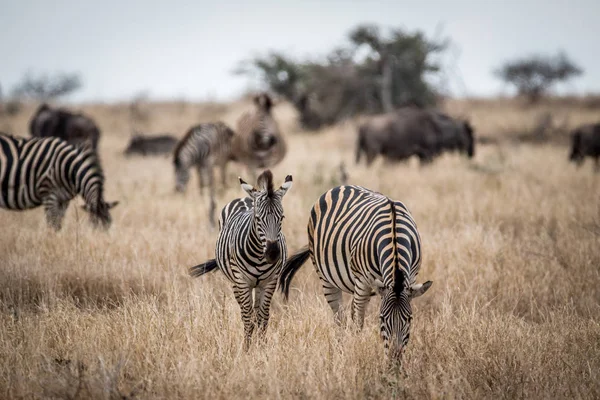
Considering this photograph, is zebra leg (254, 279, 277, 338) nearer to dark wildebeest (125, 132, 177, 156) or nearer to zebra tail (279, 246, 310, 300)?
zebra tail (279, 246, 310, 300)

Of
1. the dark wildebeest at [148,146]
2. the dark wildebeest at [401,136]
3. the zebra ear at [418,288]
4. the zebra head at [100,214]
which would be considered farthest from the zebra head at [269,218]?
the dark wildebeest at [148,146]

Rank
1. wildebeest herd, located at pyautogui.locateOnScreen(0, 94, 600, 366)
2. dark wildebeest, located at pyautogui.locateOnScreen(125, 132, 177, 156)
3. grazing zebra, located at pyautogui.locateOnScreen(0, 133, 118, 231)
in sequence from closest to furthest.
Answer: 1. wildebeest herd, located at pyautogui.locateOnScreen(0, 94, 600, 366)
2. grazing zebra, located at pyautogui.locateOnScreen(0, 133, 118, 231)
3. dark wildebeest, located at pyautogui.locateOnScreen(125, 132, 177, 156)

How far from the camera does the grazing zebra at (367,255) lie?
3664 millimetres

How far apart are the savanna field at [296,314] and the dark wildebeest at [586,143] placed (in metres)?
7.08

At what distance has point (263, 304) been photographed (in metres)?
4.85

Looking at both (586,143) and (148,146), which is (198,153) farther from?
(586,143)

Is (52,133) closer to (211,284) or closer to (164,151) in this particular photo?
(164,151)

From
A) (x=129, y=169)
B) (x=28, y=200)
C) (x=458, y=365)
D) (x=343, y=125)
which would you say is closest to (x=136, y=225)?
(x=28, y=200)

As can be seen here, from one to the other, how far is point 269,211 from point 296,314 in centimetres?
156

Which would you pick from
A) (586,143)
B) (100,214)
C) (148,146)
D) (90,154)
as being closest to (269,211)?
(100,214)

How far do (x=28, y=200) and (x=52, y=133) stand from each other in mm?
11431

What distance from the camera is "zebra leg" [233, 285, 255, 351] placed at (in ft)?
15.4

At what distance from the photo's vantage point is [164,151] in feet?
68.8

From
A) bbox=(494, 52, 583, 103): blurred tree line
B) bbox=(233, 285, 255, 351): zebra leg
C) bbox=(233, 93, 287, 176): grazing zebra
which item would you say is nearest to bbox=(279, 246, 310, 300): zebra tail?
bbox=(233, 285, 255, 351): zebra leg
